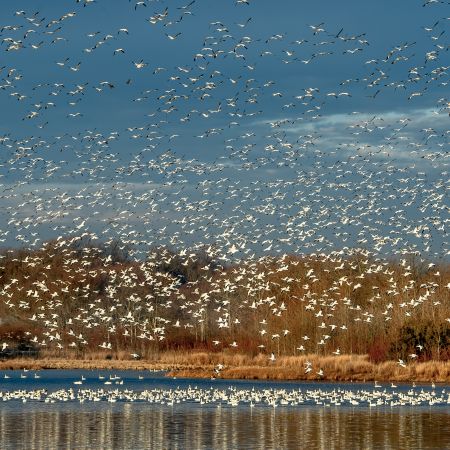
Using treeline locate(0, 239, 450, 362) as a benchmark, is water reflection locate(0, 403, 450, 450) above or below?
below

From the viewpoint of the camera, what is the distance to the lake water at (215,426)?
1154 inches

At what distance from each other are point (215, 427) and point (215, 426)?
0.31 metres

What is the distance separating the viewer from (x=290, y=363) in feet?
203

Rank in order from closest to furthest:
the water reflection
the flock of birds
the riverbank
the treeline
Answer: the water reflection < the flock of birds < the riverbank < the treeline

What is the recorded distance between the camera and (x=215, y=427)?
3350cm

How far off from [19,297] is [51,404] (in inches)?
2041

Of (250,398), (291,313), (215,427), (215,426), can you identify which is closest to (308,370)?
(291,313)

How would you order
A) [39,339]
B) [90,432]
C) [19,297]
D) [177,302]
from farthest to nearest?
[177,302] → [19,297] → [39,339] → [90,432]

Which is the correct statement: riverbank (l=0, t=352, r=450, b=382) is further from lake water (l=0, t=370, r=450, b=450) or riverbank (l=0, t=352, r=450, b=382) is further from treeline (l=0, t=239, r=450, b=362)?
lake water (l=0, t=370, r=450, b=450)

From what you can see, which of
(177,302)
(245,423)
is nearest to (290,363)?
(245,423)

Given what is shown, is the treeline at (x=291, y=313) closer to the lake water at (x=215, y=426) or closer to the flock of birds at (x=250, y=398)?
the flock of birds at (x=250, y=398)

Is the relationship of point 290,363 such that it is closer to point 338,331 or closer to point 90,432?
point 338,331

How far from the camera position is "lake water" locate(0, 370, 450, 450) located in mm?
29312

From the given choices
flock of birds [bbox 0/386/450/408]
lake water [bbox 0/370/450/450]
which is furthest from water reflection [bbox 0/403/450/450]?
flock of birds [bbox 0/386/450/408]
